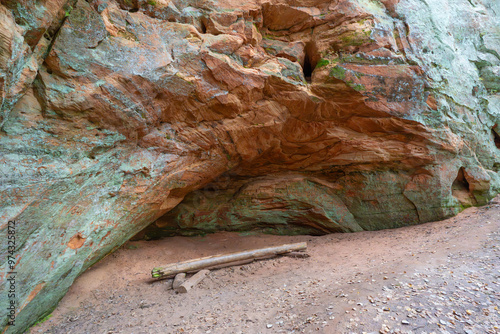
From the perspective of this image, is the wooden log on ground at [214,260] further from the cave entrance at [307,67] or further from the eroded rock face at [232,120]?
the cave entrance at [307,67]

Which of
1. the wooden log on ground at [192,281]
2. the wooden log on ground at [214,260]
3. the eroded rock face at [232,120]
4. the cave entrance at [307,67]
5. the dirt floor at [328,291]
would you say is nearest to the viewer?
the dirt floor at [328,291]

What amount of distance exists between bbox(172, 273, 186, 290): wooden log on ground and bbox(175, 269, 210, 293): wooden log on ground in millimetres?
91

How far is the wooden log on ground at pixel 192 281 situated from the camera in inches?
219

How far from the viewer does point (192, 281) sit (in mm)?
5812

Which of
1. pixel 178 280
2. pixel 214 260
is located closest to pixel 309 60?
pixel 214 260

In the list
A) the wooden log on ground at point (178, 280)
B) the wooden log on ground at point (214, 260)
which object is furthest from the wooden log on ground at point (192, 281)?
the wooden log on ground at point (214, 260)

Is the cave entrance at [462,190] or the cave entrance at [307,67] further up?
the cave entrance at [307,67]

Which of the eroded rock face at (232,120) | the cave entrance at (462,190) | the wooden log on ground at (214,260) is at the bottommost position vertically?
the wooden log on ground at (214,260)

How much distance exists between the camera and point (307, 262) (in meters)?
6.42

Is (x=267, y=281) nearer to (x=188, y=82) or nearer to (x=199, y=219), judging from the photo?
(x=199, y=219)

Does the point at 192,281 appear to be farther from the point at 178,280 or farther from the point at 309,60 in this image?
the point at 309,60

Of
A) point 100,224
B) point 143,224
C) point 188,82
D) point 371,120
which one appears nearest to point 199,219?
point 143,224

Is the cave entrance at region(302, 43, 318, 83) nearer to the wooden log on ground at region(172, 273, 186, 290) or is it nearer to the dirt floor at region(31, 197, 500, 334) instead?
the dirt floor at region(31, 197, 500, 334)

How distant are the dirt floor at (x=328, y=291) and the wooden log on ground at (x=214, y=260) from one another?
232mm
